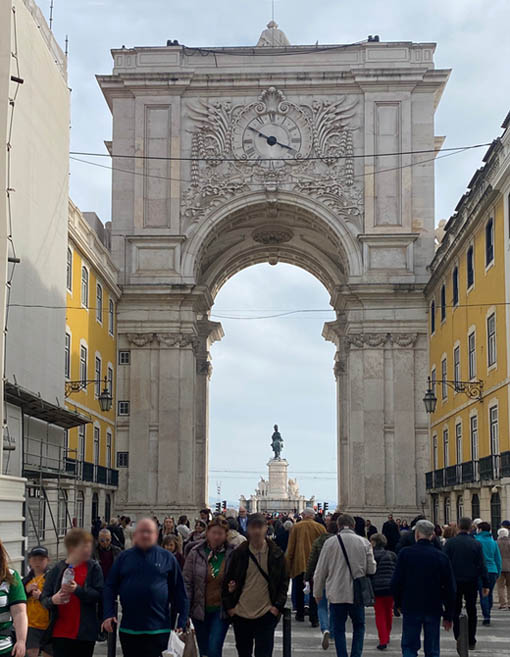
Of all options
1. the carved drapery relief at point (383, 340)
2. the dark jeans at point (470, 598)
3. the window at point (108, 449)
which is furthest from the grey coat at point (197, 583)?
the carved drapery relief at point (383, 340)

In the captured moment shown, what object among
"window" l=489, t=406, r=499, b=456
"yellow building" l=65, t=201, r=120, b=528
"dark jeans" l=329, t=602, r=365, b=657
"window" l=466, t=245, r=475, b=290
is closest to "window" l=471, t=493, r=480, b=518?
"window" l=489, t=406, r=499, b=456

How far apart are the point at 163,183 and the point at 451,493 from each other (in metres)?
18.2

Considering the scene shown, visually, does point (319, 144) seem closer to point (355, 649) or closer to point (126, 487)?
point (126, 487)

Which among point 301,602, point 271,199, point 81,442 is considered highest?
point 271,199

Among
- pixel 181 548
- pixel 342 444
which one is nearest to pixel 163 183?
pixel 342 444

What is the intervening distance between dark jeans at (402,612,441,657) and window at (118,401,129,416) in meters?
35.1

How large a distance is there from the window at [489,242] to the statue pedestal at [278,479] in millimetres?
44336

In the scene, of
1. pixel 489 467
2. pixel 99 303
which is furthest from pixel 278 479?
pixel 489 467

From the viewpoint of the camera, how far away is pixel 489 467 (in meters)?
31.0

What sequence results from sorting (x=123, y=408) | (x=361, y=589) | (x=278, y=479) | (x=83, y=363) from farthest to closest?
(x=278, y=479), (x=123, y=408), (x=83, y=363), (x=361, y=589)

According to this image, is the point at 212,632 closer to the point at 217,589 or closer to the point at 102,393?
the point at 217,589

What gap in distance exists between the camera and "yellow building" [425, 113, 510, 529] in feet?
98.3

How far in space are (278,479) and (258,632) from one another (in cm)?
6733

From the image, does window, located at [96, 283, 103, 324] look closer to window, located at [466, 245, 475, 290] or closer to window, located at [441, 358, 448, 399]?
window, located at [441, 358, 448, 399]
